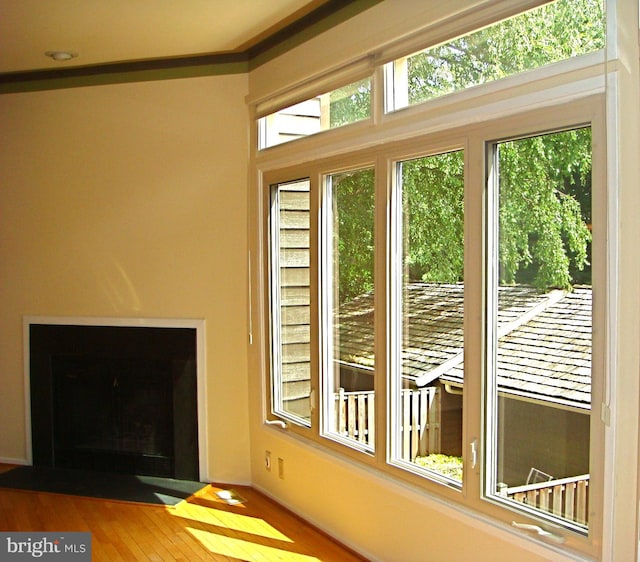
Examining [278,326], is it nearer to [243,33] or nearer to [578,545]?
[243,33]

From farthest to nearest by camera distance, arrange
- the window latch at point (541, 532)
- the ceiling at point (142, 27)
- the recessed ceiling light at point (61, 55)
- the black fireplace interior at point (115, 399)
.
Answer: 1. the black fireplace interior at point (115, 399)
2. the recessed ceiling light at point (61, 55)
3. the ceiling at point (142, 27)
4. the window latch at point (541, 532)

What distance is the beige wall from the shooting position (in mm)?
5039

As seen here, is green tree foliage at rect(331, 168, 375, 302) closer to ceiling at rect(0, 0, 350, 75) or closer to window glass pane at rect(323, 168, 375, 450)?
window glass pane at rect(323, 168, 375, 450)

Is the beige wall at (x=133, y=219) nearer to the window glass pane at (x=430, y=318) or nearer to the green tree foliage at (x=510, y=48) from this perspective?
the window glass pane at (x=430, y=318)

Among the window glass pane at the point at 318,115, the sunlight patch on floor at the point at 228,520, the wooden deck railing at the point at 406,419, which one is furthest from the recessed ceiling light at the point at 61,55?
the sunlight patch on floor at the point at 228,520

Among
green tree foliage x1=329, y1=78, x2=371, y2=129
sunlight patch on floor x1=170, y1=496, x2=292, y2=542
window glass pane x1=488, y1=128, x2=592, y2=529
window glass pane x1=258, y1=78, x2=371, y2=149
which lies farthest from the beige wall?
window glass pane x1=488, y1=128, x2=592, y2=529

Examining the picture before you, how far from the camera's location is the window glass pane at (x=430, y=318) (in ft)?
10.6

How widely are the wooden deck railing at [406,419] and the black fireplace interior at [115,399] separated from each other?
1.50 m

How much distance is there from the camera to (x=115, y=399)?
537cm

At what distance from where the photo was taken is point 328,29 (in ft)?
13.0

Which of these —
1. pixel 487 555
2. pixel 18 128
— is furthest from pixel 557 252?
pixel 18 128

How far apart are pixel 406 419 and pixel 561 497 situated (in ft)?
3.25

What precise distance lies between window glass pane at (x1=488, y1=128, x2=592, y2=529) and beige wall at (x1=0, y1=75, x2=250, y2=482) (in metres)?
2.41

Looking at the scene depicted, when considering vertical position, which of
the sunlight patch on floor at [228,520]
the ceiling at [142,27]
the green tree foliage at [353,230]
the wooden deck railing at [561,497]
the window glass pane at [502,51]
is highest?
the ceiling at [142,27]
